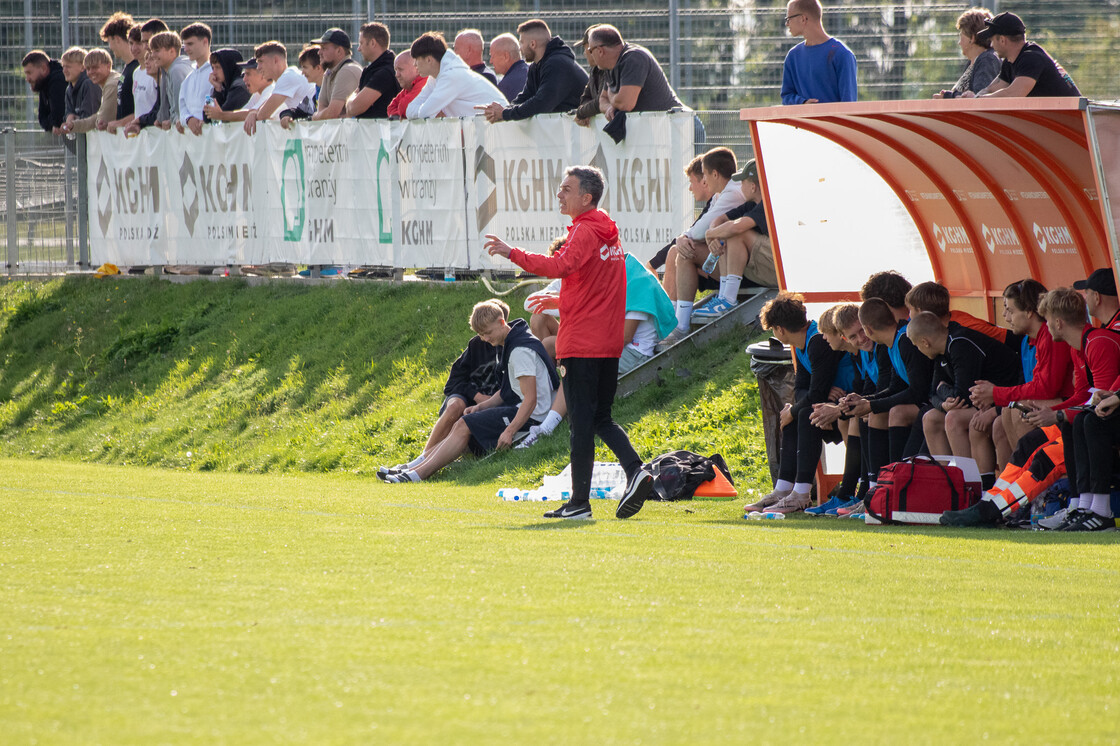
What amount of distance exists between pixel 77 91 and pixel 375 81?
603cm

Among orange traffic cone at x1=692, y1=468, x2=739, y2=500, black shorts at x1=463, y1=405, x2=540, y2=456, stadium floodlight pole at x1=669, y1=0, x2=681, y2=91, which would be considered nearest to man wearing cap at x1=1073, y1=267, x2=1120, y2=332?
orange traffic cone at x1=692, y1=468, x2=739, y2=500

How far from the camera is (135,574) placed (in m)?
6.58

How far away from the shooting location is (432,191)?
16531mm

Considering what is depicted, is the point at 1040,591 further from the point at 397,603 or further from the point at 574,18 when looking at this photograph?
the point at 574,18

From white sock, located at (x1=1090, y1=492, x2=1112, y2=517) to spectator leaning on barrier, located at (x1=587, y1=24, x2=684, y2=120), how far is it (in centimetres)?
699

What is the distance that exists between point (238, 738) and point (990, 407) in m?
6.74

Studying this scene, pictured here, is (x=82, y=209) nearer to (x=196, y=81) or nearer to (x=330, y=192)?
(x=196, y=81)

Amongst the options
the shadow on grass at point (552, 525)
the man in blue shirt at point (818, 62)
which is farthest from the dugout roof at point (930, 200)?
the shadow on grass at point (552, 525)

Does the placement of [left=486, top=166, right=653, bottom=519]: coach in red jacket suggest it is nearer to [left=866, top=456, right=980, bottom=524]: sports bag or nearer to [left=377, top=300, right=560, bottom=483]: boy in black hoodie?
[left=866, top=456, right=980, bottom=524]: sports bag

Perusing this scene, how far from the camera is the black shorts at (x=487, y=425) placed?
42.9ft

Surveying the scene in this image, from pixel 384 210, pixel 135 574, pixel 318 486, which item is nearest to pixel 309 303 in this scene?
pixel 384 210

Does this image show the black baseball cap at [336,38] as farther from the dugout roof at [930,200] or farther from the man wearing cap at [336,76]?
the dugout roof at [930,200]

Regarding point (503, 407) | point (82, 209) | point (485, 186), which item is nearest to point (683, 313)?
point (503, 407)

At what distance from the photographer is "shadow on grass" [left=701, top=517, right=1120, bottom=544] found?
27.6ft
